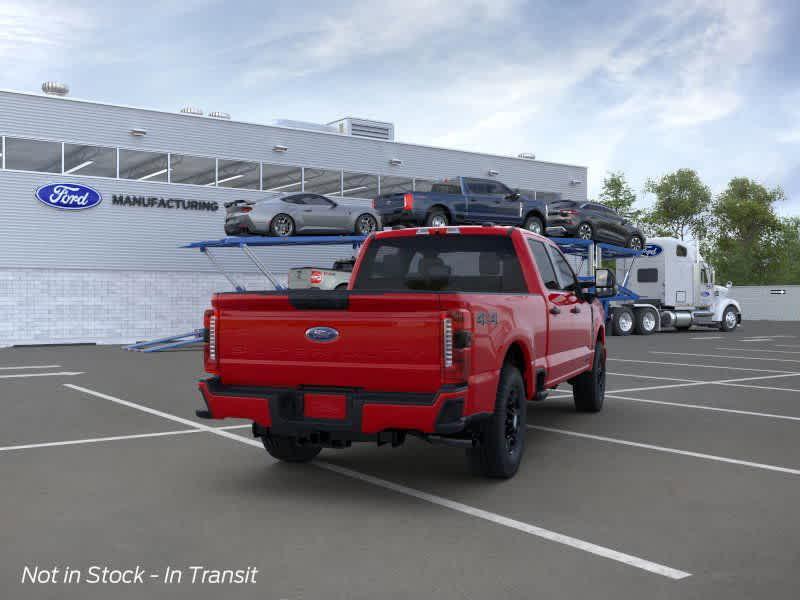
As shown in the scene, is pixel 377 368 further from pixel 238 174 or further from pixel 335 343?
pixel 238 174

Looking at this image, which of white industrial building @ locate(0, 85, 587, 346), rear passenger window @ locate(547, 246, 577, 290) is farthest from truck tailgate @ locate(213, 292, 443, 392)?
white industrial building @ locate(0, 85, 587, 346)

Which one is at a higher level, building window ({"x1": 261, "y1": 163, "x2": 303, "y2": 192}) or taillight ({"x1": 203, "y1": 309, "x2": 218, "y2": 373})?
building window ({"x1": 261, "y1": 163, "x2": 303, "y2": 192})

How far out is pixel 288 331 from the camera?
563 centimetres

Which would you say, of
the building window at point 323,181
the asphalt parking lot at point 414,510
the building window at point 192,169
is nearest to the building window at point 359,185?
the building window at point 323,181

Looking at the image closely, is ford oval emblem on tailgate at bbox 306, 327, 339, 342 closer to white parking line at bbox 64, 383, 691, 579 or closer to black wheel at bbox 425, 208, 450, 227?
white parking line at bbox 64, 383, 691, 579

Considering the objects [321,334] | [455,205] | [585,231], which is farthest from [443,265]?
[585,231]

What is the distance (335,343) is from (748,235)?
75829 millimetres

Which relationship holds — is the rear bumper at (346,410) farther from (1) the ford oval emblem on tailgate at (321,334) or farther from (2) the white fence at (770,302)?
(2) the white fence at (770,302)

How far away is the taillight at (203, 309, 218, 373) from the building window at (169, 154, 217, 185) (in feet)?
75.1

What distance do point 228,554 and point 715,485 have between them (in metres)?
3.54

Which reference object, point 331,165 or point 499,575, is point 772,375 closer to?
point 499,575

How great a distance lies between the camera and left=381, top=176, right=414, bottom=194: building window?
32.2m

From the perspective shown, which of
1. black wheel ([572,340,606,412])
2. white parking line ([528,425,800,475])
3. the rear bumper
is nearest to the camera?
the rear bumper

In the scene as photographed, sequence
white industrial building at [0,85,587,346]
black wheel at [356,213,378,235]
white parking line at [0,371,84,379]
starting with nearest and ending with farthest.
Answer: white parking line at [0,371,84,379] → black wheel at [356,213,378,235] → white industrial building at [0,85,587,346]
